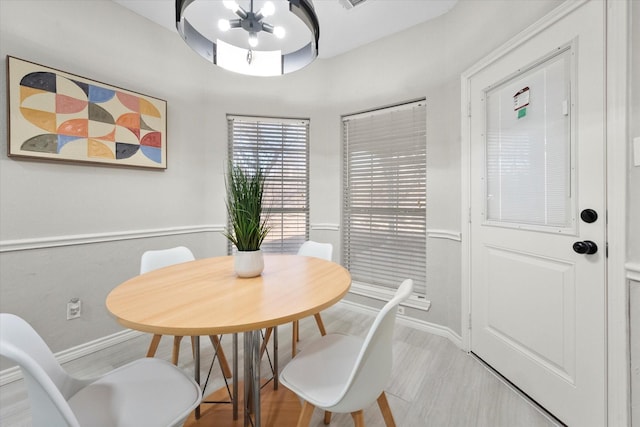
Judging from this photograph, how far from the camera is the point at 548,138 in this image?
1.44m

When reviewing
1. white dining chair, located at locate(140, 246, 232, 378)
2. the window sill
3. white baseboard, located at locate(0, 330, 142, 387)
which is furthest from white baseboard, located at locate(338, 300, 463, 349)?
white baseboard, located at locate(0, 330, 142, 387)

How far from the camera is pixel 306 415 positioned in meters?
0.93

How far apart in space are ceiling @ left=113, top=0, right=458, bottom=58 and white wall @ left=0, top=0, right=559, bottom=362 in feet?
0.25

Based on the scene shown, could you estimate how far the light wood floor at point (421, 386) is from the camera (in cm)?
137

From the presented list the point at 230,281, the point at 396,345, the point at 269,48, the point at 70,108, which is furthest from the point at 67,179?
the point at 396,345

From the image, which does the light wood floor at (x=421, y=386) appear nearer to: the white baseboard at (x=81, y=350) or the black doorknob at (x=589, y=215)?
the white baseboard at (x=81, y=350)

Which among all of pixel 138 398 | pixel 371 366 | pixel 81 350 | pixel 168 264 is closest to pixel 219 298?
pixel 138 398

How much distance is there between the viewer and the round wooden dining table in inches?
31.3

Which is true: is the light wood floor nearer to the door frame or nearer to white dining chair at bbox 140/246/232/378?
white dining chair at bbox 140/246/232/378

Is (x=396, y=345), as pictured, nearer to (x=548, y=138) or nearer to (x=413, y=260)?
(x=413, y=260)

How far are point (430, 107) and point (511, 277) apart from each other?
1515 millimetres

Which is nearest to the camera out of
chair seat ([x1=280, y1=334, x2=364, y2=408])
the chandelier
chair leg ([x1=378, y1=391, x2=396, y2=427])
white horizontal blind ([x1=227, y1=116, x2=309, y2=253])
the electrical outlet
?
chair seat ([x1=280, y1=334, x2=364, y2=408])

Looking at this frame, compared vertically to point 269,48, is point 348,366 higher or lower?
lower

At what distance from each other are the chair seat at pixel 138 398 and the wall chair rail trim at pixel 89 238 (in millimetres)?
1381
